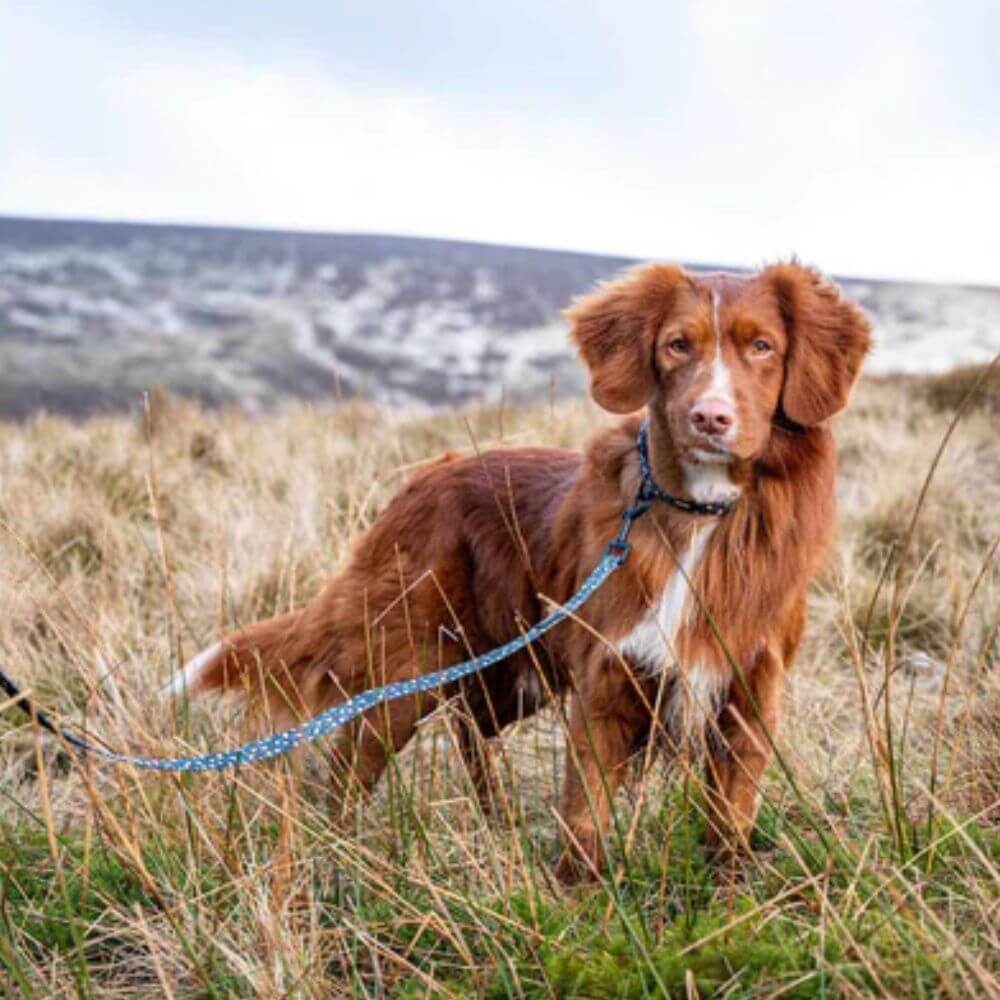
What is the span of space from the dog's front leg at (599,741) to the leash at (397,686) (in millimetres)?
192

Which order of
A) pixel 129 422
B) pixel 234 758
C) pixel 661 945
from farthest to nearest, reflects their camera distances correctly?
pixel 129 422 → pixel 234 758 → pixel 661 945

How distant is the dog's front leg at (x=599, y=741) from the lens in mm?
2611

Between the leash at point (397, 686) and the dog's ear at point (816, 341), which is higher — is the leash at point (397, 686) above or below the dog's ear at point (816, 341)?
below

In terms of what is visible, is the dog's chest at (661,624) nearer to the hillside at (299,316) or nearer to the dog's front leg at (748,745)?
the dog's front leg at (748,745)

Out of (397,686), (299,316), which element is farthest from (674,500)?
(299,316)

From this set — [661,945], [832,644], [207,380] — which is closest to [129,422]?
[207,380]

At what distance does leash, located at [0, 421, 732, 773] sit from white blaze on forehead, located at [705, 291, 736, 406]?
0.28m

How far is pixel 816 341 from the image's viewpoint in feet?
8.93

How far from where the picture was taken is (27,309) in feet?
49.9

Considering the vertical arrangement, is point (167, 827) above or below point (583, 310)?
below

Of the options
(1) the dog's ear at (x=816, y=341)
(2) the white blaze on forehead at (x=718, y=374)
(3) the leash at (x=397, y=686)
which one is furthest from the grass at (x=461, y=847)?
(2) the white blaze on forehead at (x=718, y=374)

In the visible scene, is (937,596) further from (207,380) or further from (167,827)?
(207,380)

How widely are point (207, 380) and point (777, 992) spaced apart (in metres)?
12.1

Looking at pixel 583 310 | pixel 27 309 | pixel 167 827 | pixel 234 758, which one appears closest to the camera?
pixel 234 758
